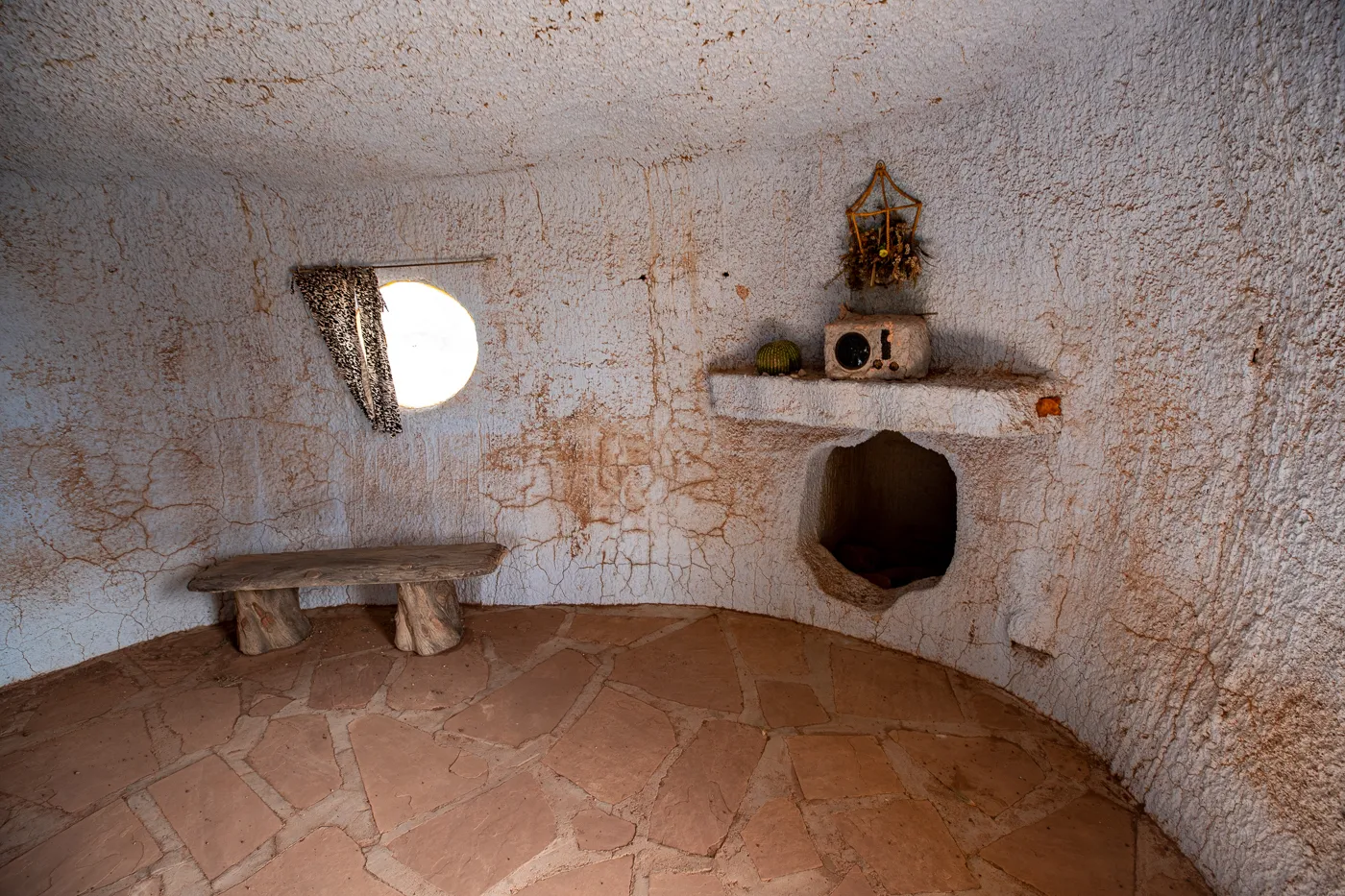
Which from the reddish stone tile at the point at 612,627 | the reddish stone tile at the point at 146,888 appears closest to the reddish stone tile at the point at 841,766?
the reddish stone tile at the point at 612,627

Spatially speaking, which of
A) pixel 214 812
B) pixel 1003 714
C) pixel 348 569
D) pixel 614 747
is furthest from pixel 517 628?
pixel 1003 714

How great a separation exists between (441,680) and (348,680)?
0.58m

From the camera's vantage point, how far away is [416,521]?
4.60 meters

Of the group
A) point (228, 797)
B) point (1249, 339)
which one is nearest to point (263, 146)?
point (228, 797)

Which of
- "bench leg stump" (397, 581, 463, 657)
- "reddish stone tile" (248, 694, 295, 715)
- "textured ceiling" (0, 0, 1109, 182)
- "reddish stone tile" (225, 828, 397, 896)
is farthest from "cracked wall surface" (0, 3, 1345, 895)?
"reddish stone tile" (225, 828, 397, 896)

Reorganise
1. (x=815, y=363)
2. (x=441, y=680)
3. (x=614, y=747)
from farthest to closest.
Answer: (x=815, y=363) < (x=441, y=680) < (x=614, y=747)

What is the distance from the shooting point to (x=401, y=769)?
308cm

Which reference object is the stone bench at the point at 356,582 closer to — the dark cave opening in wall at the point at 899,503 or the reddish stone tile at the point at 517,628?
the reddish stone tile at the point at 517,628

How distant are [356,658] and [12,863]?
163cm

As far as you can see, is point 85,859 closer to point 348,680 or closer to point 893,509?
point 348,680

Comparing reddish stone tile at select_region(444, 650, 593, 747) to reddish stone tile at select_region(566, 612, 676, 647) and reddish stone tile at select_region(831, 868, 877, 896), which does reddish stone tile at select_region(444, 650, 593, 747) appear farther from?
reddish stone tile at select_region(831, 868, 877, 896)

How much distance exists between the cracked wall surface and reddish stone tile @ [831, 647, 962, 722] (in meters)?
0.19

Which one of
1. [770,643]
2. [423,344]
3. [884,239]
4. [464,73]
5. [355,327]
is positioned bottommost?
[770,643]

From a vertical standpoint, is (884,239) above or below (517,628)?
above
